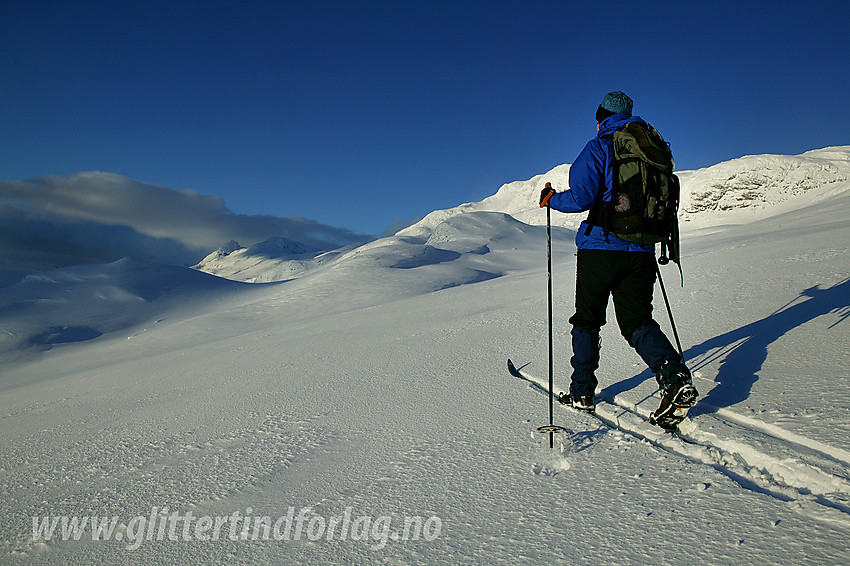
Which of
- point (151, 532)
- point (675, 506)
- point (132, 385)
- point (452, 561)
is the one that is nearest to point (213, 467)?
point (151, 532)

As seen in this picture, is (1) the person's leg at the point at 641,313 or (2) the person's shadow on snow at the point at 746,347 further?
(2) the person's shadow on snow at the point at 746,347

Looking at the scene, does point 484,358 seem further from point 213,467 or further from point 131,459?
point 131,459

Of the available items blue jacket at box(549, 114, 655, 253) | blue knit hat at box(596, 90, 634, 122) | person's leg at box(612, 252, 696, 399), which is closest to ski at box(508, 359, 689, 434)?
person's leg at box(612, 252, 696, 399)

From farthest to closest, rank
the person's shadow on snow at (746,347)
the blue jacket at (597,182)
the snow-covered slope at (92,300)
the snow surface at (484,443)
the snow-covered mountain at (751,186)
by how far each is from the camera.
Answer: the snow-covered mountain at (751,186)
the snow-covered slope at (92,300)
the person's shadow on snow at (746,347)
the blue jacket at (597,182)
the snow surface at (484,443)

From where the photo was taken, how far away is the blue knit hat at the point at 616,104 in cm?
255

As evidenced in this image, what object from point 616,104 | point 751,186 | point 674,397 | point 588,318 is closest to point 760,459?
point 674,397

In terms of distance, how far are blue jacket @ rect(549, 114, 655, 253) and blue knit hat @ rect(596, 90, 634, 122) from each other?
0.10 metres

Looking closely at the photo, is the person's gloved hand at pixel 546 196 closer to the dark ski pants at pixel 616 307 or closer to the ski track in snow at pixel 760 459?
the dark ski pants at pixel 616 307

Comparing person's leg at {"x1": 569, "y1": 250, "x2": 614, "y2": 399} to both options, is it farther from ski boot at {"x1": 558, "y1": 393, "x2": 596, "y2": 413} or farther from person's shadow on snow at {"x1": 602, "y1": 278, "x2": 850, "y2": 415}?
person's shadow on snow at {"x1": 602, "y1": 278, "x2": 850, "y2": 415}

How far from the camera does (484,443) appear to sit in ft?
7.14

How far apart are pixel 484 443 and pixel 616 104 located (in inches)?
79.5

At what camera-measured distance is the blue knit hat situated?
255cm

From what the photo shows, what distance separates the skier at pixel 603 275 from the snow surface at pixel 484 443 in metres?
0.30

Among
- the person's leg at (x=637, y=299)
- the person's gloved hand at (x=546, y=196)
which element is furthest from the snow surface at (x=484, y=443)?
the person's gloved hand at (x=546, y=196)
